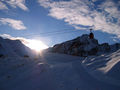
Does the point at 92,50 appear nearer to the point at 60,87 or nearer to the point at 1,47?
the point at 60,87

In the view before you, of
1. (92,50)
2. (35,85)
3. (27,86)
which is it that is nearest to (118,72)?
(35,85)

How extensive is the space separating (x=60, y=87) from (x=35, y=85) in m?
1.34

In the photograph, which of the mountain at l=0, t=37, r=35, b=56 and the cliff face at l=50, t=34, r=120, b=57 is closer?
the cliff face at l=50, t=34, r=120, b=57

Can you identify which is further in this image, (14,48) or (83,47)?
(14,48)

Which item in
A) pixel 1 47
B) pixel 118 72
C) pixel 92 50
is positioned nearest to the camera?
pixel 118 72

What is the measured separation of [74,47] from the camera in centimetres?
2725

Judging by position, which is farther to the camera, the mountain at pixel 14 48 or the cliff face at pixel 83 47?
the mountain at pixel 14 48

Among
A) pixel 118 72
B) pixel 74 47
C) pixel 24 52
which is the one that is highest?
pixel 118 72

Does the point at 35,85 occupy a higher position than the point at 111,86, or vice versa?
the point at 111,86

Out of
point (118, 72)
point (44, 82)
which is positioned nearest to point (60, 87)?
point (44, 82)

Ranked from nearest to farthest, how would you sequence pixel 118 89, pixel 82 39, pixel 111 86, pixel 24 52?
1. pixel 118 89
2. pixel 111 86
3. pixel 82 39
4. pixel 24 52

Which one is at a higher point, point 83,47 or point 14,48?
point 83,47

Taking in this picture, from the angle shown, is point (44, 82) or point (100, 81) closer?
point (100, 81)

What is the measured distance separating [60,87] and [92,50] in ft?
74.7
